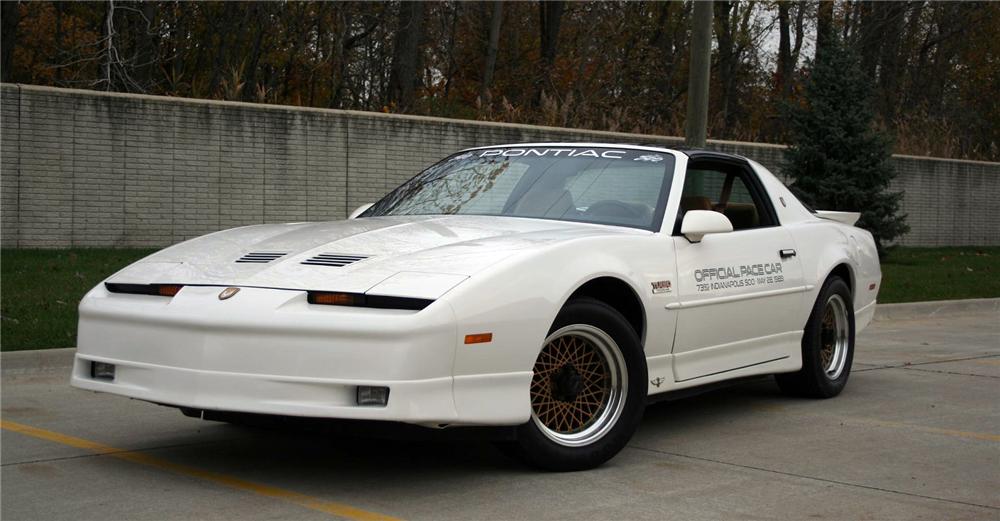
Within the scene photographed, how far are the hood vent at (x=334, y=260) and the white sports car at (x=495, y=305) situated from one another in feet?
0.04

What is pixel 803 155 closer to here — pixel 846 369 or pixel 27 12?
pixel 846 369

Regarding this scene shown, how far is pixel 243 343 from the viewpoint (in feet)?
14.6

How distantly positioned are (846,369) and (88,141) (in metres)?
11.5

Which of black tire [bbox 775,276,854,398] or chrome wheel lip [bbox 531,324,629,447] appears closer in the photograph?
chrome wheel lip [bbox 531,324,629,447]

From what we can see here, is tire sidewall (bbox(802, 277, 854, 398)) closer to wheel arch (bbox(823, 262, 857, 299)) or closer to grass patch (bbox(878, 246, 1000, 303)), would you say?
wheel arch (bbox(823, 262, 857, 299))

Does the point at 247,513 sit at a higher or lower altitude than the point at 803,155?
lower

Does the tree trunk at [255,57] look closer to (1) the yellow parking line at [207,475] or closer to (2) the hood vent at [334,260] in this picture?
(1) the yellow parking line at [207,475]

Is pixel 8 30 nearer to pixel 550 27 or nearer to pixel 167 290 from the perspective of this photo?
pixel 550 27

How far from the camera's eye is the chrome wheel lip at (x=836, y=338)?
735cm

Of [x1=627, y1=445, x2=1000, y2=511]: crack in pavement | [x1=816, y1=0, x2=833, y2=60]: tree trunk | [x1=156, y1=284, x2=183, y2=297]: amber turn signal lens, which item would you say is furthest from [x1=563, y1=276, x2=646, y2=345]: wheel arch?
[x1=816, y1=0, x2=833, y2=60]: tree trunk

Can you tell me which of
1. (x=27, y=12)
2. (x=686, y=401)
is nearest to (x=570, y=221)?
(x=686, y=401)

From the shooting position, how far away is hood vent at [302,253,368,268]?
Result: 478 cm

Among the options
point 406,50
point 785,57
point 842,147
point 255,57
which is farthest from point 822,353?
point 785,57

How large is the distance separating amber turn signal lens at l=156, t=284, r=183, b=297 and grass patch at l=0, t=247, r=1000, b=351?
12.3 ft
